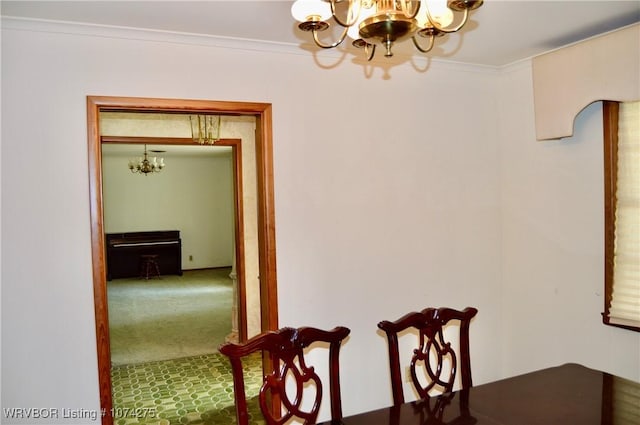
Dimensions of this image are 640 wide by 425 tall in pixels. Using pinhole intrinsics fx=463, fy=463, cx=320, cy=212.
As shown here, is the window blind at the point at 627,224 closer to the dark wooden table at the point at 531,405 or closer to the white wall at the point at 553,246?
the white wall at the point at 553,246

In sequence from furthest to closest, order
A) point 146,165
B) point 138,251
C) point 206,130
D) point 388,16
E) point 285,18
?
point 138,251 → point 146,165 → point 206,130 → point 285,18 → point 388,16

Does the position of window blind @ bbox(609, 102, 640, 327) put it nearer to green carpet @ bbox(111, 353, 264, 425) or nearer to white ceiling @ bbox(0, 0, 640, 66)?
white ceiling @ bbox(0, 0, 640, 66)

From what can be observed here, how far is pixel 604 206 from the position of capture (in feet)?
8.81

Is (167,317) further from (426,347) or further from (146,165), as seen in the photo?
(426,347)

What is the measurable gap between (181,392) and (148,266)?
5.89 m

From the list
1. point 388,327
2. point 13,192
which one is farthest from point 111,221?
point 388,327

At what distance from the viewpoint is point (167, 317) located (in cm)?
598

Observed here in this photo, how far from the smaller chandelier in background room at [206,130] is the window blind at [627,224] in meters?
3.22

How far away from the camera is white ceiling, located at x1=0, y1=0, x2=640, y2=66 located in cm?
209

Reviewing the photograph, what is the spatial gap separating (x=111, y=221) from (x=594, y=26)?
29.0 ft

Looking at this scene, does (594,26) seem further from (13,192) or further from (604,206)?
(13,192)

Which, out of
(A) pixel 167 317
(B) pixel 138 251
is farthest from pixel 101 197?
(B) pixel 138 251

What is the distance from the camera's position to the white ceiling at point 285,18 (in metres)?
2.09

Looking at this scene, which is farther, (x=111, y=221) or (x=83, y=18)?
(x=111, y=221)
